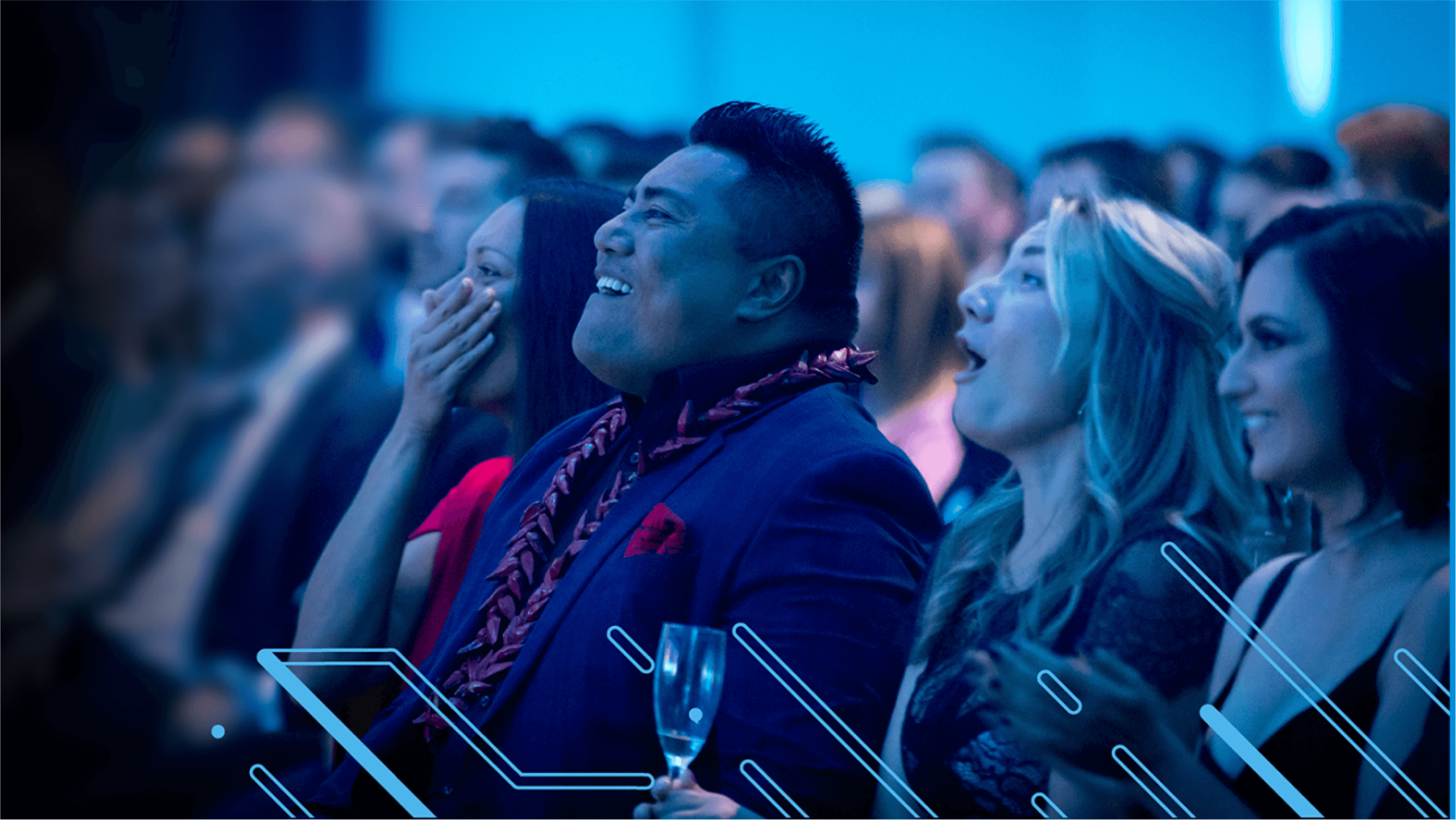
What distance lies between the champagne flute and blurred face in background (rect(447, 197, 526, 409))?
0.74 meters

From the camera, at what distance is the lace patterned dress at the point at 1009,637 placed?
8.97ft

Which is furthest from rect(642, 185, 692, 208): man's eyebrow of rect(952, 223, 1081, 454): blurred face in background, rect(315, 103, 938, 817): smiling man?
rect(952, 223, 1081, 454): blurred face in background

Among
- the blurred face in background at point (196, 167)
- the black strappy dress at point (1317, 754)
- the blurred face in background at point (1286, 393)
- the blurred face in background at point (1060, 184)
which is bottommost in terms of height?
the black strappy dress at point (1317, 754)

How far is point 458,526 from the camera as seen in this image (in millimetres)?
2926

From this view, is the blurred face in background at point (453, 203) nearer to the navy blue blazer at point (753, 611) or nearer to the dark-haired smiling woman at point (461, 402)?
the dark-haired smiling woman at point (461, 402)

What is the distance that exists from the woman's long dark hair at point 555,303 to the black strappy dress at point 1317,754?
152cm

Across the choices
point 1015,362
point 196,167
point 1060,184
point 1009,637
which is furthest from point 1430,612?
point 196,167

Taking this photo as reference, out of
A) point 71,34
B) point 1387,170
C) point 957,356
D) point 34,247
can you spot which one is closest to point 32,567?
point 34,247

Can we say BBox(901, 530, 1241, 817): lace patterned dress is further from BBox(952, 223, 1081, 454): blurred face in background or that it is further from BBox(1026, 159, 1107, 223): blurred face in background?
BBox(1026, 159, 1107, 223): blurred face in background

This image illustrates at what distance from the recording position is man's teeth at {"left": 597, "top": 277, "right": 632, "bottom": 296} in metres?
2.85

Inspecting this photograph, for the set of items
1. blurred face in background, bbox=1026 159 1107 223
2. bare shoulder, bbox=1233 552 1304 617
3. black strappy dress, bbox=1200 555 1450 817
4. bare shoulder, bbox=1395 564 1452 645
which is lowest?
black strappy dress, bbox=1200 555 1450 817

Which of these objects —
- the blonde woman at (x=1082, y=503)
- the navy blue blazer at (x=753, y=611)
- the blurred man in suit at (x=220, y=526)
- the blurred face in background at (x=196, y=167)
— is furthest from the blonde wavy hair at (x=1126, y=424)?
the blurred face in background at (x=196, y=167)

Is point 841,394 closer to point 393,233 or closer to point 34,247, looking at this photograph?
point 393,233

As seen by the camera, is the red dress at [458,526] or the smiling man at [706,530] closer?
the smiling man at [706,530]
